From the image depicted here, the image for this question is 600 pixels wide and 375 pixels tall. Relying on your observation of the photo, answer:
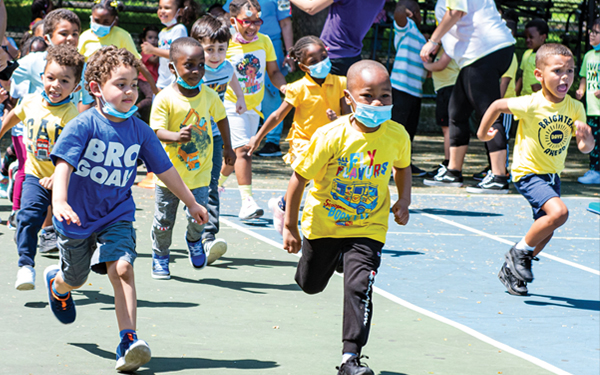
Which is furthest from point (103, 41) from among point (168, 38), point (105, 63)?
point (105, 63)

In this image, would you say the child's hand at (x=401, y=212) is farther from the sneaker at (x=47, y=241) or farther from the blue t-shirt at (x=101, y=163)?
the sneaker at (x=47, y=241)

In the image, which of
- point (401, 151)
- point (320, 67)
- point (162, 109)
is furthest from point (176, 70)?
point (401, 151)

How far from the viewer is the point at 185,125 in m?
6.60

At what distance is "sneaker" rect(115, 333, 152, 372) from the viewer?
4.33 m

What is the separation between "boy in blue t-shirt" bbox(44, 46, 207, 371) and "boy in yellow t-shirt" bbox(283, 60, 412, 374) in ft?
2.06

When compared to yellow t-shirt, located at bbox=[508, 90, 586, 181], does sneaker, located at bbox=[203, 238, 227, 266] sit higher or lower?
lower

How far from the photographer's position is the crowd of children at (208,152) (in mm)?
4648

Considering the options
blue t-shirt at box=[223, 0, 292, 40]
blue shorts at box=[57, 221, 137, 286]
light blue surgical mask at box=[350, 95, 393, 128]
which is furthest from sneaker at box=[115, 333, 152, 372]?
blue t-shirt at box=[223, 0, 292, 40]

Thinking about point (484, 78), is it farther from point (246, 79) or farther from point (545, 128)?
point (545, 128)

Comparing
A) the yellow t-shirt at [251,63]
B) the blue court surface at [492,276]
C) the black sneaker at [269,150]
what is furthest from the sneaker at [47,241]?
the black sneaker at [269,150]

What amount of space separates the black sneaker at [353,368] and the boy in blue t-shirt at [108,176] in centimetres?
108

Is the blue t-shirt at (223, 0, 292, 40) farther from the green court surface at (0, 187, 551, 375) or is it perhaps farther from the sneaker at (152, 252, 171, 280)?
the sneaker at (152, 252, 171, 280)

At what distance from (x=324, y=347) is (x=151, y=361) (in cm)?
102

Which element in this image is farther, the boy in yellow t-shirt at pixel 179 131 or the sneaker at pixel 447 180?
the sneaker at pixel 447 180
